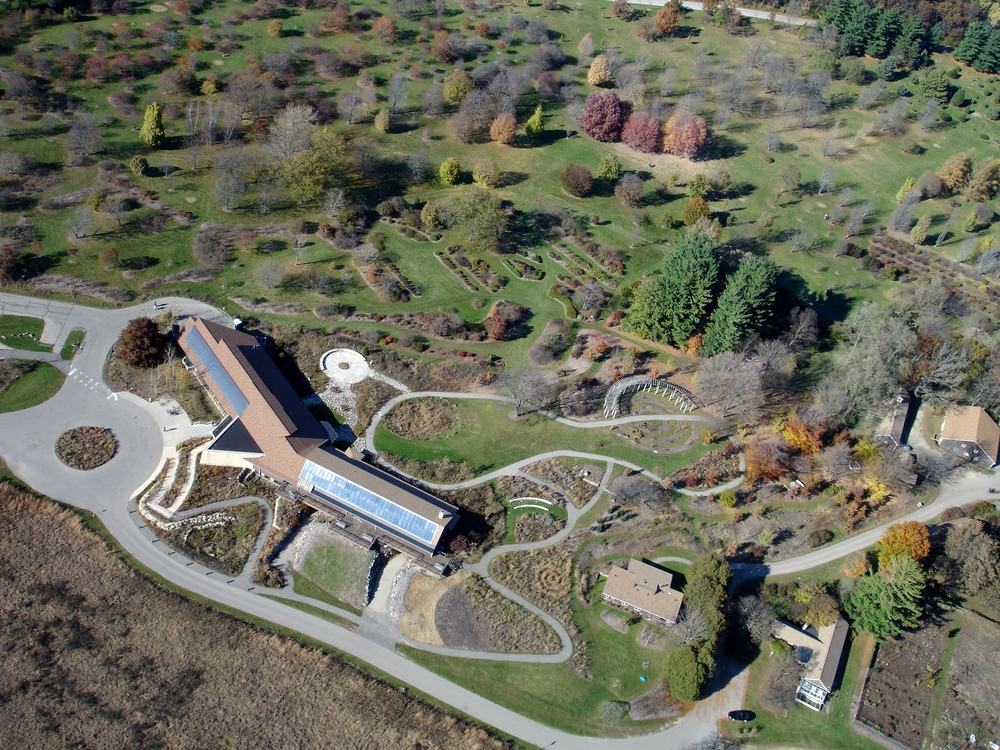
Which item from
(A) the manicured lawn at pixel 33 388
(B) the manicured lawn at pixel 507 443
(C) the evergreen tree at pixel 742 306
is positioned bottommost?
(B) the manicured lawn at pixel 507 443

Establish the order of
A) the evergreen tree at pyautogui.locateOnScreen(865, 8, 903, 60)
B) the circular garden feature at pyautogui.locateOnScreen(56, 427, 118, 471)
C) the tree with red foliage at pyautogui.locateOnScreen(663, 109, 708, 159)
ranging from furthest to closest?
the evergreen tree at pyautogui.locateOnScreen(865, 8, 903, 60)
the tree with red foliage at pyautogui.locateOnScreen(663, 109, 708, 159)
the circular garden feature at pyautogui.locateOnScreen(56, 427, 118, 471)

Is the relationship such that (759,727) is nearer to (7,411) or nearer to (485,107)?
(7,411)

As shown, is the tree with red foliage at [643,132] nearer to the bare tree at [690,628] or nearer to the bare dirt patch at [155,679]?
the bare tree at [690,628]

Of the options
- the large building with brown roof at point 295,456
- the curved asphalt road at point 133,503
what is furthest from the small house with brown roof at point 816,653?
the large building with brown roof at point 295,456

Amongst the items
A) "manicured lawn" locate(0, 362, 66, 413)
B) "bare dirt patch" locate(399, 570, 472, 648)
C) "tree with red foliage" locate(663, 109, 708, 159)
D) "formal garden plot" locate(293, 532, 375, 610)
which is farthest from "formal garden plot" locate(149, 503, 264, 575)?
A: "tree with red foliage" locate(663, 109, 708, 159)

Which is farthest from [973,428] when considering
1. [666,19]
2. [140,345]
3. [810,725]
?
[140,345]

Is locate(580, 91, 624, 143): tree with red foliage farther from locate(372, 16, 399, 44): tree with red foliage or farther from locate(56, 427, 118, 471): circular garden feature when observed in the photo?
locate(56, 427, 118, 471): circular garden feature
